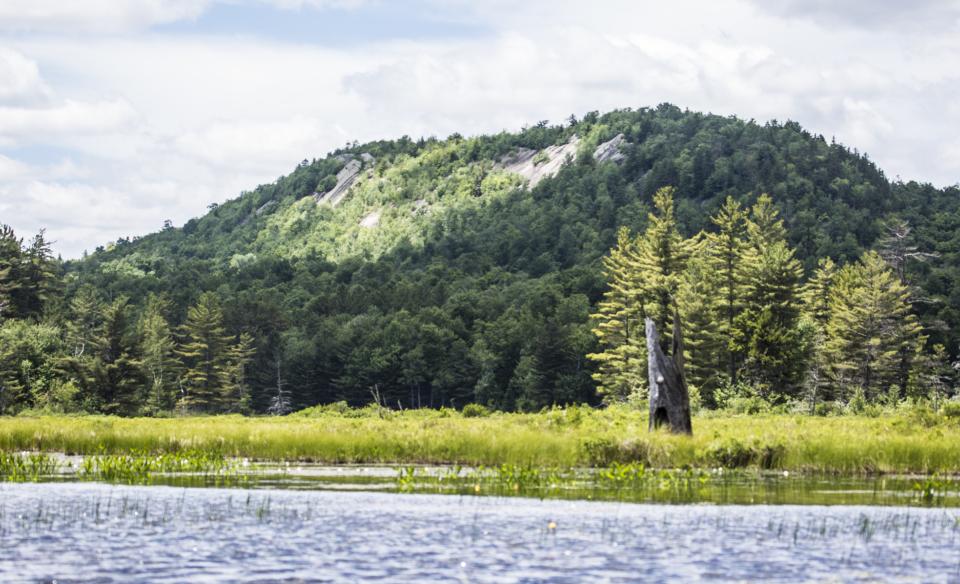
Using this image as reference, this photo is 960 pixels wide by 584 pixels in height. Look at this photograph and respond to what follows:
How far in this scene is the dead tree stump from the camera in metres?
39.0

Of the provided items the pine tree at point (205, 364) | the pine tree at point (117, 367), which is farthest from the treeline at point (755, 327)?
the pine tree at point (205, 364)

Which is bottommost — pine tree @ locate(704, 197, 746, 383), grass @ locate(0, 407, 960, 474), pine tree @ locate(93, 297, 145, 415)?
grass @ locate(0, 407, 960, 474)

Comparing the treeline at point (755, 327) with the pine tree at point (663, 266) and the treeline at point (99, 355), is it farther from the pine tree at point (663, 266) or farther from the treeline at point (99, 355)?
the treeline at point (99, 355)

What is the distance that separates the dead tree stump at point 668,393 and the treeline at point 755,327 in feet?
131

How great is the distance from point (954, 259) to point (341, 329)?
8249 cm

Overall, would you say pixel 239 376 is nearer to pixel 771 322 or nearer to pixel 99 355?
pixel 99 355

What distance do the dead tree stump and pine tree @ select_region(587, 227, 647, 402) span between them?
177ft

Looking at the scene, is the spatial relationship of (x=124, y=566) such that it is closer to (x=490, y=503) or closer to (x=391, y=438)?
(x=490, y=503)

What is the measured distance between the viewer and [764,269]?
86562 mm

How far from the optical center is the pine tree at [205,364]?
453 feet

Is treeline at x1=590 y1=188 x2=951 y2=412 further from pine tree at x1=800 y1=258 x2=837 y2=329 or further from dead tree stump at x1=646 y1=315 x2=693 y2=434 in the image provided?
dead tree stump at x1=646 y1=315 x2=693 y2=434

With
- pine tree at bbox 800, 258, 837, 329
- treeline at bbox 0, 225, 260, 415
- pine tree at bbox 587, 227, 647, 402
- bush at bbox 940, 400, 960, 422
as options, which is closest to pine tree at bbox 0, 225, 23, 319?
treeline at bbox 0, 225, 260, 415

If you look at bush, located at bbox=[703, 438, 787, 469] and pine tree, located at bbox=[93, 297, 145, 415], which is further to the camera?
pine tree, located at bbox=[93, 297, 145, 415]

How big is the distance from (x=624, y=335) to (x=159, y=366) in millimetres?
56456
